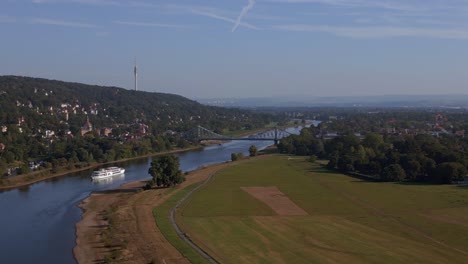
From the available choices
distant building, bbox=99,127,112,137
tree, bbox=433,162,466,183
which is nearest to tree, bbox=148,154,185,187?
tree, bbox=433,162,466,183

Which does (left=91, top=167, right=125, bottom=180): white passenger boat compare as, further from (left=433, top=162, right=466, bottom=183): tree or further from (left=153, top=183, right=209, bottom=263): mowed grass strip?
(left=433, top=162, right=466, bottom=183): tree

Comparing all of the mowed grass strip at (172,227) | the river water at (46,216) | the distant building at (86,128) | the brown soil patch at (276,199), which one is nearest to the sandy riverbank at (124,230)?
the mowed grass strip at (172,227)

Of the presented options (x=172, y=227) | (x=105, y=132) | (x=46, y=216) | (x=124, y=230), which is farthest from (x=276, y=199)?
(x=105, y=132)

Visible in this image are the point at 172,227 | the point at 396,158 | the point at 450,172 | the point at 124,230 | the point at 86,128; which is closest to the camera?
the point at 172,227

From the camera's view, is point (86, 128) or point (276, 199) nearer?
point (276, 199)

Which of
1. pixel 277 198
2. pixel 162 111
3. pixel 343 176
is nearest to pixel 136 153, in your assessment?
pixel 343 176

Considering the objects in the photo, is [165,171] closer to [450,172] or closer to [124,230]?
[124,230]
